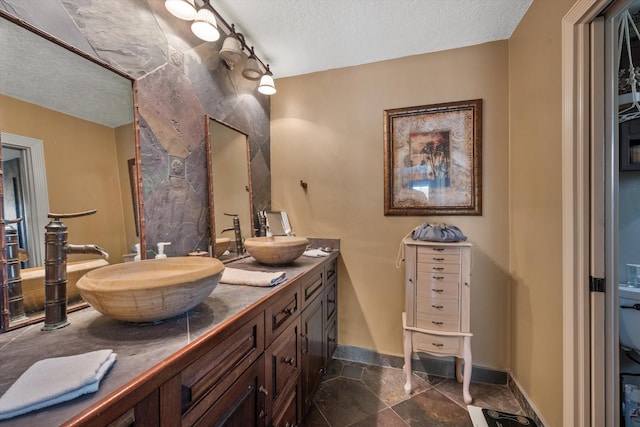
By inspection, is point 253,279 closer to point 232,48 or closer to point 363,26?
point 232,48

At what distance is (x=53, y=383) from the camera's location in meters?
0.47

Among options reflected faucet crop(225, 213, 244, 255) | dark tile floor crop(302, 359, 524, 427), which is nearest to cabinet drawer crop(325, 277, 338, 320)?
dark tile floor crop(302, 359, 524, 427)

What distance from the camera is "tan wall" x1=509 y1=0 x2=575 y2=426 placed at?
1.31 metres

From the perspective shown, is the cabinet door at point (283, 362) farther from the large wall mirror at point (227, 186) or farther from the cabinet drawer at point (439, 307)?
the cabinet drawer at point (439, 307)

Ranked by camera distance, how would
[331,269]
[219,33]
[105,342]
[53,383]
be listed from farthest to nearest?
[331,269] < [219,33] < [105,342] < [53,383]

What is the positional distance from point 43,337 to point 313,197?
1795 mm

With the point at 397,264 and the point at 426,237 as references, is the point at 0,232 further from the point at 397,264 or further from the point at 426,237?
the point at 397,264

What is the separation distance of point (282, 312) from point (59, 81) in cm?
123

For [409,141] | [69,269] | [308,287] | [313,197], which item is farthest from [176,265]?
[409,141]

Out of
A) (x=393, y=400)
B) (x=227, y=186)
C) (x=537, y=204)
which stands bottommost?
(x=393, y=400)

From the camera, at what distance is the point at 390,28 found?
1.73m

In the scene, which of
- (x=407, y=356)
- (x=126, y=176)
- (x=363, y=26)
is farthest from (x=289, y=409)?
(x=363, y=26)

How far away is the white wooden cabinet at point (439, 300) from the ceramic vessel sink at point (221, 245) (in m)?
1.22

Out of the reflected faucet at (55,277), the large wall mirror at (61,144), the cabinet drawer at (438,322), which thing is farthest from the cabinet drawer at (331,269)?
the reflected faucet at (55,277)
